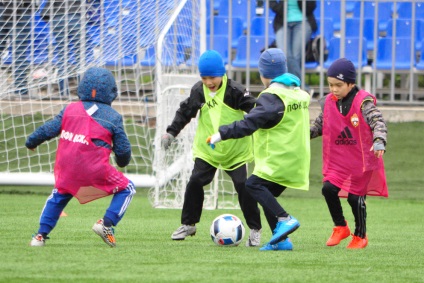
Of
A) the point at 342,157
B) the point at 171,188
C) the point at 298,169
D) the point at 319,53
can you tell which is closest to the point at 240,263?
the point at 298,169

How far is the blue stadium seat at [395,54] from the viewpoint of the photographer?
600 inches

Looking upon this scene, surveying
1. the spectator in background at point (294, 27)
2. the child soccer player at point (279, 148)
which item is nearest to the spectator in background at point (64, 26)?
the child soccer player at point (279, 148)

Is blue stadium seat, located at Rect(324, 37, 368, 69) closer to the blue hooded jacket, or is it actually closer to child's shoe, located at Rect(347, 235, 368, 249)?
child's shoe, located at Rect(347, 235, 368, 249)

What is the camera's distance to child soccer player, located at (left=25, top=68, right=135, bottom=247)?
7.37 meters

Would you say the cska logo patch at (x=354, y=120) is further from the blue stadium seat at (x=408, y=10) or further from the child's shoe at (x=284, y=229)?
the blue stadium seat at (x=408, y=10)

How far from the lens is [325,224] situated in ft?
33.4

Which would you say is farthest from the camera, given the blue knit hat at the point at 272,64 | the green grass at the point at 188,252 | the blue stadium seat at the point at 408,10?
the blue stadium seat at the point at 408,10

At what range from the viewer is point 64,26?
1096 centimetres

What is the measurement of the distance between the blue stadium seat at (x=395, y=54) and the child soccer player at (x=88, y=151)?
847 cm

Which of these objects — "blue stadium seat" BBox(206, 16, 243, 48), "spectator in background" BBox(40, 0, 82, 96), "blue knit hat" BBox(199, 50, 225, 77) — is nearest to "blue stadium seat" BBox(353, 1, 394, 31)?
"blue stadium seat" BBox(206, 16, 243, 48)

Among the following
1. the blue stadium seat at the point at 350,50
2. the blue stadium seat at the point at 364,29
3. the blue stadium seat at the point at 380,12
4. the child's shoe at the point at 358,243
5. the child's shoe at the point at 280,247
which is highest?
the blue stadium seat at the point at 380,12

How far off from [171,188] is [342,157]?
4.36 meters

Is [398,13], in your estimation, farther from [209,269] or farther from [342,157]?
[209,269]

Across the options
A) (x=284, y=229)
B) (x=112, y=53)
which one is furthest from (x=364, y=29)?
(x=284, y=229)
